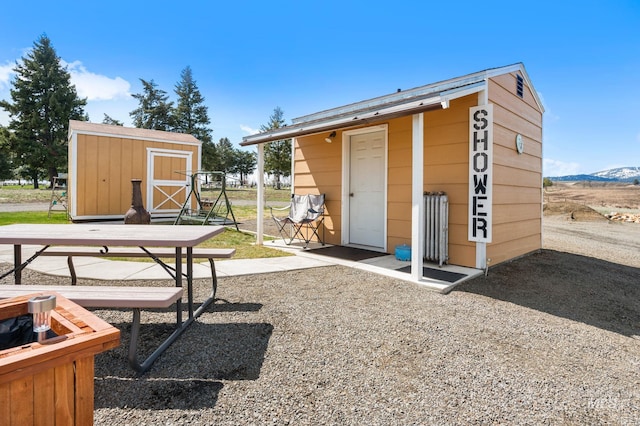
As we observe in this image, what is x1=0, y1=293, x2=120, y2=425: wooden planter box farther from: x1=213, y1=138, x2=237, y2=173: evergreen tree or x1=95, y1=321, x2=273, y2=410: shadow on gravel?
x1=213, y1=138, x2=237, y2=173: evergreen tree

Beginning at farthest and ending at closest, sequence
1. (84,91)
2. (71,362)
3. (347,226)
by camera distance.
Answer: (84,91) → (347,226) → (71,362)

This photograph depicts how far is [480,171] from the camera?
13.3 ft

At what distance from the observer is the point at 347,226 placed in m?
5.85

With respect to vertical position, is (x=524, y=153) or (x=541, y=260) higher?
(x=524, y=153)

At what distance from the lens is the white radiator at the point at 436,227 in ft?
13.9

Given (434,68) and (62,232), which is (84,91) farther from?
(62,232)

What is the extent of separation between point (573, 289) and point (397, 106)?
2974 millimetres

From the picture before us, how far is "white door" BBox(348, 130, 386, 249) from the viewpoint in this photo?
529 centimetres

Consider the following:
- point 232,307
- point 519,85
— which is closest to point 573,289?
point 519,85

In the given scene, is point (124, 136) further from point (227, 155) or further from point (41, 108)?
point (227, 155)

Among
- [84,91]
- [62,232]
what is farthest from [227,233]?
[84,91]

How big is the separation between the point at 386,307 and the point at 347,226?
3.05 metres

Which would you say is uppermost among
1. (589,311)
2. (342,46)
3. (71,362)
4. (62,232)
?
(342,46)

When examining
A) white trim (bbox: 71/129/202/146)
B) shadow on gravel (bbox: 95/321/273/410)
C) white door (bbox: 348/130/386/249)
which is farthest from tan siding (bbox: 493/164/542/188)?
white trim (bbox: 71/129/202/146)
